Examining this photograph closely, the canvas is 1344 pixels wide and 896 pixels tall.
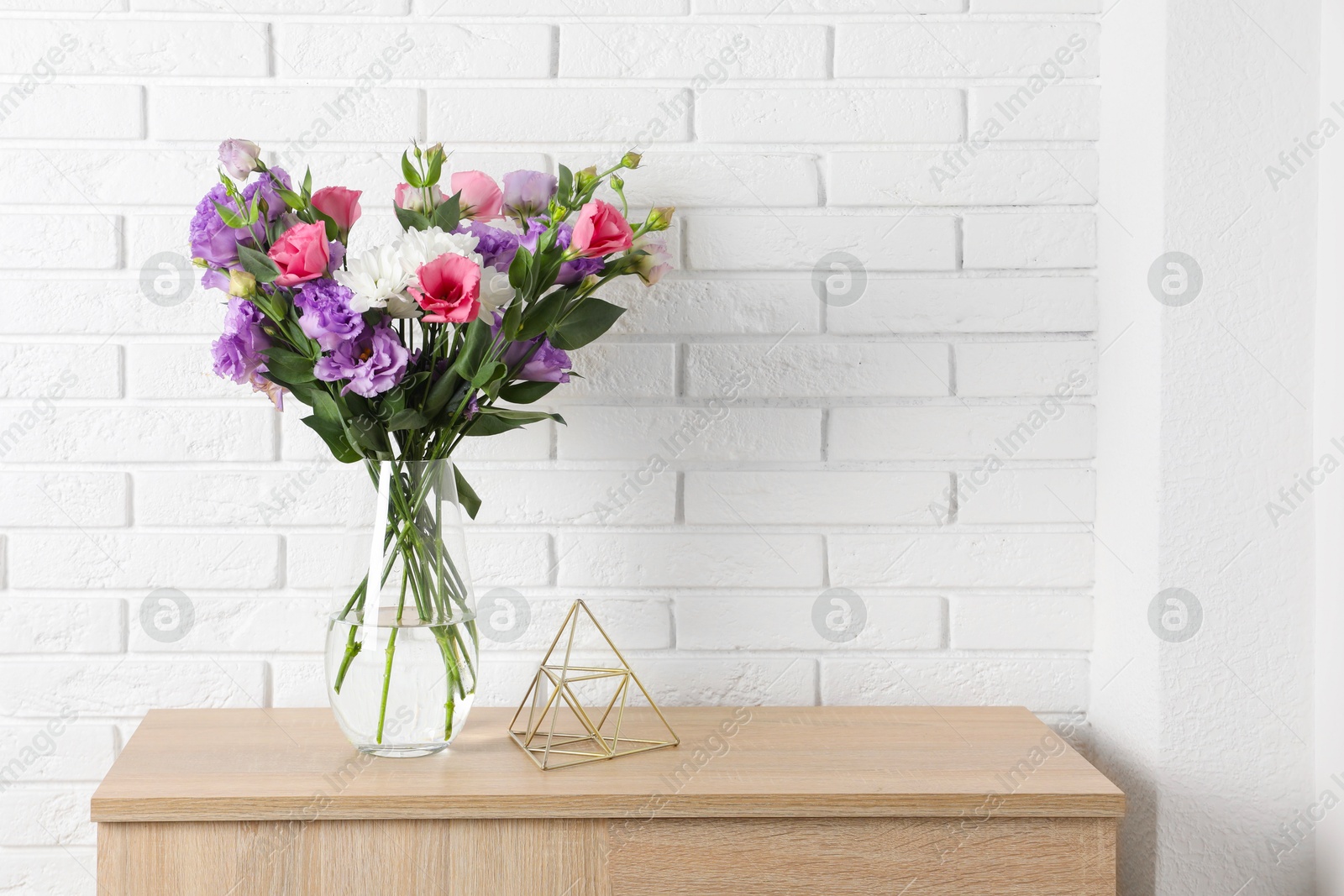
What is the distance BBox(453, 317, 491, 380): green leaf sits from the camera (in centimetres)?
97

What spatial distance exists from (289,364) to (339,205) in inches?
7.0

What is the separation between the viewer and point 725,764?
1.03 metres

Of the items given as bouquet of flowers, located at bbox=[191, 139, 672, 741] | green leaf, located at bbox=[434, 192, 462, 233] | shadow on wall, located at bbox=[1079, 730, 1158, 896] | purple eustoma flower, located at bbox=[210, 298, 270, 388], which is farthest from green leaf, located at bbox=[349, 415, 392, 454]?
shadow on wall, located at bbox=[1079, 730, 1158, 896]

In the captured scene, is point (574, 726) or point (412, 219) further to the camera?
point (574, 726)

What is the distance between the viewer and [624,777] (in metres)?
0.98

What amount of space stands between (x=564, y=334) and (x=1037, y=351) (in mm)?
623

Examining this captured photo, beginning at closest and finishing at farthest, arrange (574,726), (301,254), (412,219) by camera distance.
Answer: (301,254)
(412,219)
(574,726)

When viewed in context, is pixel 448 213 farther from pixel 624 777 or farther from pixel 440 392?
pixel 624 777

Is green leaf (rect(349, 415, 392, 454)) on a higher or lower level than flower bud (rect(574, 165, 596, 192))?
lower

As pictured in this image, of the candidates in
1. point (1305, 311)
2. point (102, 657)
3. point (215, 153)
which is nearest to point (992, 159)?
point (1305, 311)

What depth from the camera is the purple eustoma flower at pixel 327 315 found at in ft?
3.02

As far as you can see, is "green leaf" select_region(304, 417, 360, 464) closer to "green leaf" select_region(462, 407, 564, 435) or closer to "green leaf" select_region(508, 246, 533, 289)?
"green leaf" select_region(462, 407, 564, 435)

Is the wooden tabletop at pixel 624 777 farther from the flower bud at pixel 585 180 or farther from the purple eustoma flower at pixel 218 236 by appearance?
the flower bud at pixel 585 180

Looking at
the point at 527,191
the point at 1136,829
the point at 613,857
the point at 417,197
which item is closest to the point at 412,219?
the point at 417,197
